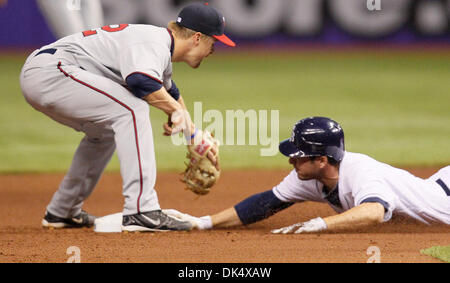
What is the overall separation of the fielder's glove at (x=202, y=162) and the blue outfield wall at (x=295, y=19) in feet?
39.1

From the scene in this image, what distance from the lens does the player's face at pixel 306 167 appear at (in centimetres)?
527

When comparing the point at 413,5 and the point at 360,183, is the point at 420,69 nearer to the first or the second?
the point at 413,5

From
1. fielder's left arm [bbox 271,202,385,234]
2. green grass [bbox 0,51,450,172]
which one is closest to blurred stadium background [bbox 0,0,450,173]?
green grass [bbox 0,51,450,172]

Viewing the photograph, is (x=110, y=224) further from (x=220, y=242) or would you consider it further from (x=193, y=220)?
(x=220, y=242)

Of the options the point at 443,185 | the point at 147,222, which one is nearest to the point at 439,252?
the point at 443,185

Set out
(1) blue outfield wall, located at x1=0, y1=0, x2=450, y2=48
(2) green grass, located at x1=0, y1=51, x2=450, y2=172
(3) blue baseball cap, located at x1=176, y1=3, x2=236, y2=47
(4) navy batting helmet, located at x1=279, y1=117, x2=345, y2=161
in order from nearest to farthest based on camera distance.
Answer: (4) navy batting helmet, located at x1=279, y1=117, x2=345, y2=161 → (3) blue baseball cap, located at x1=176, y1=3, x2=236, y2=47 → (2) green grass, located at x1=0, y1=51, x2=450, y2=172 → (1) blue outfield wall, located at x1=0, y1=0, x2=450, y2=48

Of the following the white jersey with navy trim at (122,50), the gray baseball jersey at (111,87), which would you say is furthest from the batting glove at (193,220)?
the white jersey with navy trim at (122,50)

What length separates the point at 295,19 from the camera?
17734mm

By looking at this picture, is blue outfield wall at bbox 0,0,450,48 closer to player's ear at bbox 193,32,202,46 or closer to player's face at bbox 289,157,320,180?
player's ear at bbox 193,32,202,46

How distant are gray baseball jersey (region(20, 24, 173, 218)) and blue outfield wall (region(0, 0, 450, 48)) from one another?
11759 millimetres

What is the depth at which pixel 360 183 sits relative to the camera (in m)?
5.12

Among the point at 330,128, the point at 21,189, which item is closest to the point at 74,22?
the point at 21,189

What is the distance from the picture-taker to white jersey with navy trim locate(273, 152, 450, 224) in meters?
5.09

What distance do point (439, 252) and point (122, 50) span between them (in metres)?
2.27
